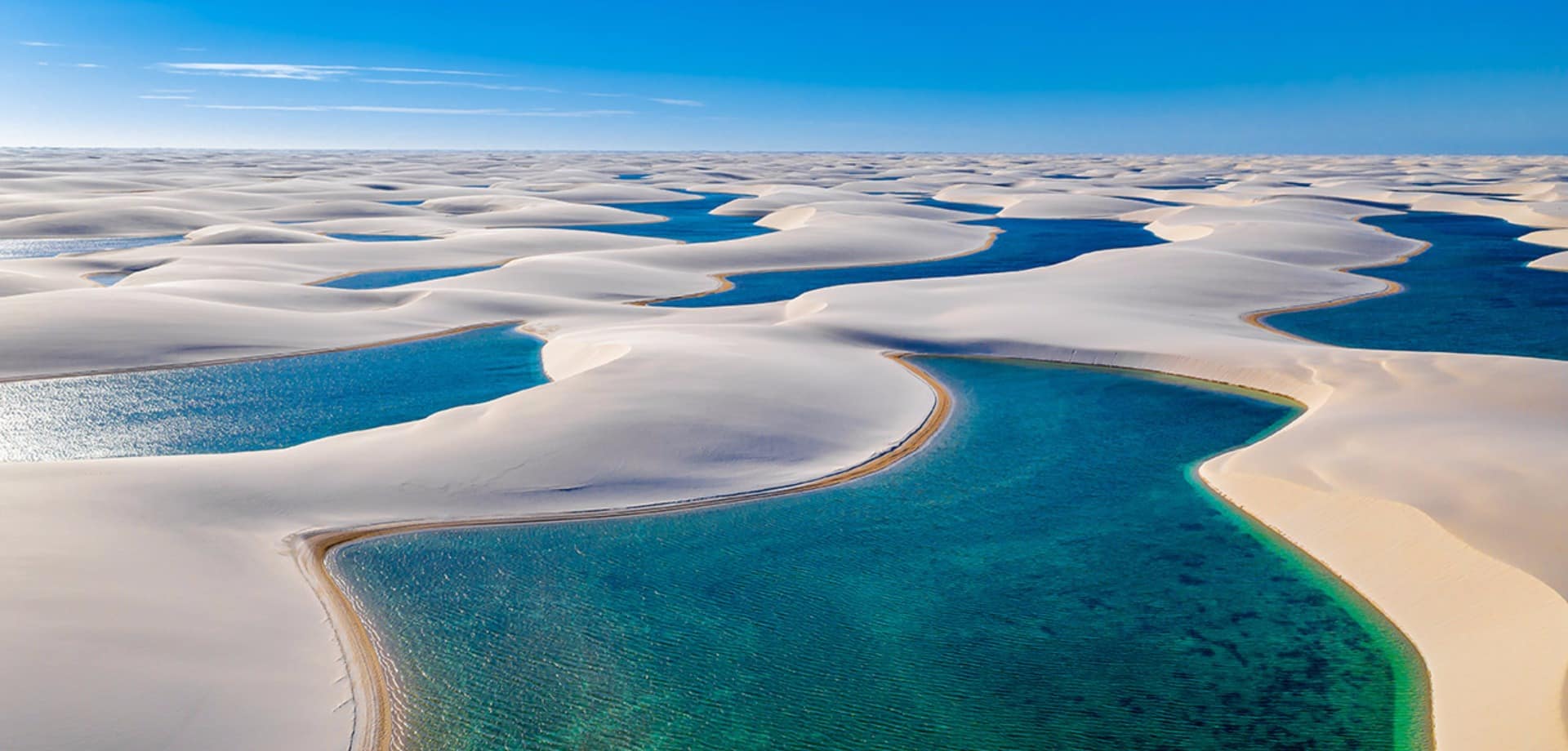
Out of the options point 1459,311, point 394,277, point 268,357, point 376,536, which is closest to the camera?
point 376,536

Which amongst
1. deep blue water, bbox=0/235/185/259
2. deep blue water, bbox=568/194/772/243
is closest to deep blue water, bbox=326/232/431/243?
deep blue water, bbox=0/235/185/259

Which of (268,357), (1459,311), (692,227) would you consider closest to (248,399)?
(268,357)

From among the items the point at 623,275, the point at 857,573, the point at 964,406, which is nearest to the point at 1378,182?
the point at 623,275

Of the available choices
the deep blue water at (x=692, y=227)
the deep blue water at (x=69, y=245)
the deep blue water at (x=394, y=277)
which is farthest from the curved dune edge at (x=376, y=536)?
the deep blue water at (x=69, y=245)

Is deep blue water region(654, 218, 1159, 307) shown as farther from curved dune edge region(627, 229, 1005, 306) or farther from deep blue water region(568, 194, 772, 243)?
deep blue water region(568, 194, 772, 243)

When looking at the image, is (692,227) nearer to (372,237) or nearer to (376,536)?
(372,237)

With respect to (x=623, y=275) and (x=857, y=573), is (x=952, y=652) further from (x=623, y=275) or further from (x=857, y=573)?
(x=623, y=275)
